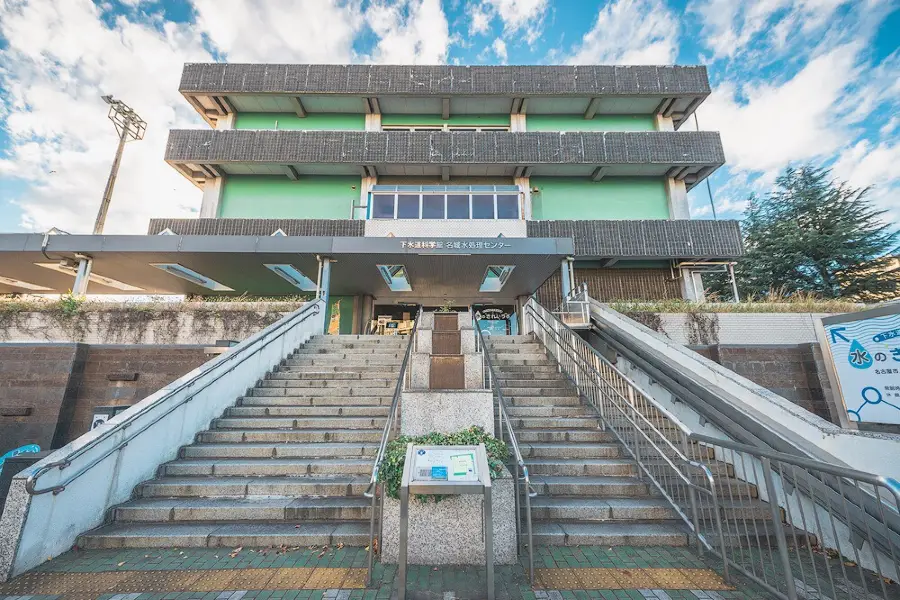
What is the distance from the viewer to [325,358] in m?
8.80

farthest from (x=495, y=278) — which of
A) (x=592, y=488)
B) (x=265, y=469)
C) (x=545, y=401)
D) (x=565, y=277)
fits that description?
(x=265, y=469)

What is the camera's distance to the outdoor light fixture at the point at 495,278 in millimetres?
13114

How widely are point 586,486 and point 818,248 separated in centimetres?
2358

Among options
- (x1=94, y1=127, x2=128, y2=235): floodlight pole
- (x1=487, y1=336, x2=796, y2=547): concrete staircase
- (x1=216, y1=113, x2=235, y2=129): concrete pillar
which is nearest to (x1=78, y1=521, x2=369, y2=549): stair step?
(x1=487, y1=336, x2=796, y2=547): concrete staircase

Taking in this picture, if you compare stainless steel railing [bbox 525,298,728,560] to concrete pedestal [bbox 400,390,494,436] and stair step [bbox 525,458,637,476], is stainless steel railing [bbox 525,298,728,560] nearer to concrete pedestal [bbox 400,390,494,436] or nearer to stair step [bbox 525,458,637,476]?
stair step [bbox 525,458,637,476]

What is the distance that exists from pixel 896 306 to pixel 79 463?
9940mm

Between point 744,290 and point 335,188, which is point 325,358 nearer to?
point 335,188

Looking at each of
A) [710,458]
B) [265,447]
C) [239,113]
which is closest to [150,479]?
[265,447]

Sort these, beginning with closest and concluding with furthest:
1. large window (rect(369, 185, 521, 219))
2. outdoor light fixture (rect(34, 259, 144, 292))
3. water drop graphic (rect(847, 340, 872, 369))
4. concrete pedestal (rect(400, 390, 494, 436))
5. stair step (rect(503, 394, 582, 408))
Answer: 1. concrete pedestal (rect(400, 390, 494, 436))
2. water drop graphic (rect(847, 340, 872, 369))
3. stair step (rect(503, 394, 582, 408))
4. outdoor light fixture (rect(34, 259, 144, 292))
5. large window (rect(369, 185, 521, 219))

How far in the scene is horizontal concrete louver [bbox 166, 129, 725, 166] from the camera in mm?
16812

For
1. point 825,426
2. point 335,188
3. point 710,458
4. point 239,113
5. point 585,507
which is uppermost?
point 239,113

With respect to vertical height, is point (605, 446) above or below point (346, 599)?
above

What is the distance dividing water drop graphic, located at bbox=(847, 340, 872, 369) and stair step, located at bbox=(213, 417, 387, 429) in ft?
22.5

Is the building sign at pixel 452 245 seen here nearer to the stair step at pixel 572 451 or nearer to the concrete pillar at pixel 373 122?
the stair step at pixel 572 451
